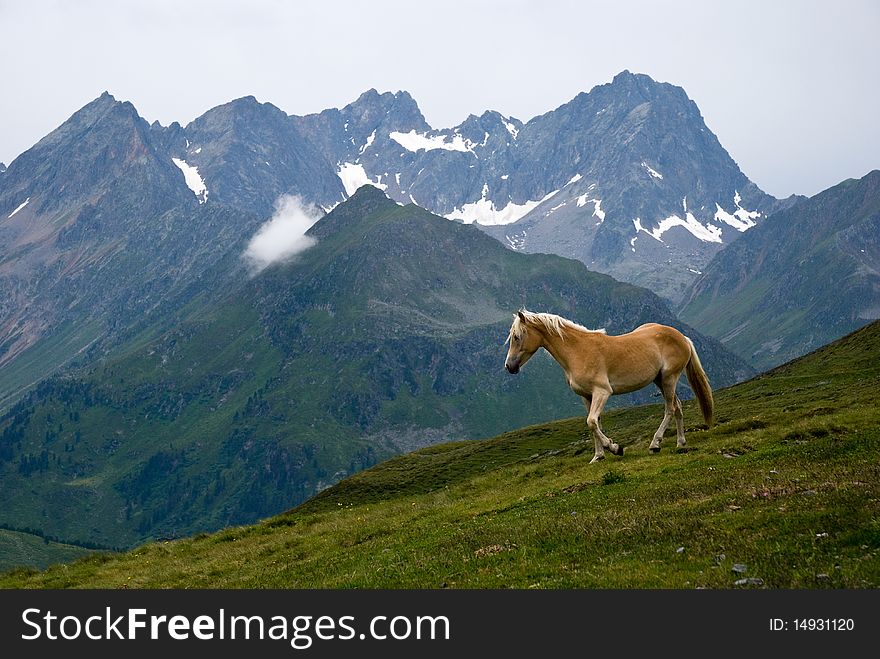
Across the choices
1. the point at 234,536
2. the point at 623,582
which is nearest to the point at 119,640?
the point at 623,582

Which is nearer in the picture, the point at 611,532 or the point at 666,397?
the point at 611,532

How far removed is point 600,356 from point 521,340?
10.4ft

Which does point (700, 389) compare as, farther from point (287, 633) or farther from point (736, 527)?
point (287, 633)

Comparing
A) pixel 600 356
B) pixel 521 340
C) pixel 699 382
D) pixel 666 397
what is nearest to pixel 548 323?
pixel 521 340

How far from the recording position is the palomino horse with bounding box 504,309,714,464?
97.6 feet

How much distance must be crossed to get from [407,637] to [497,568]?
15.2 feet

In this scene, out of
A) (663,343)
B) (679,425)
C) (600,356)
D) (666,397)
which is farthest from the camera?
(679,425)

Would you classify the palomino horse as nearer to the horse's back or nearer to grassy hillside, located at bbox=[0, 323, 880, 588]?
the horse's back

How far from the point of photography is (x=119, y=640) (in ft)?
48.9

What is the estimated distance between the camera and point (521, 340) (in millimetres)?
30656

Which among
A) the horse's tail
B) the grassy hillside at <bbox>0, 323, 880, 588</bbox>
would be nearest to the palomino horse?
the horse's tail

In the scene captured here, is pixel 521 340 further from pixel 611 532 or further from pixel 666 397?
pixel 611 532

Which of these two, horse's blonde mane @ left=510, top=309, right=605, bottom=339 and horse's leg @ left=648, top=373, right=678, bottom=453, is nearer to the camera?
horse's blonde mane @ left=510, top=309, right=605, bottom=339

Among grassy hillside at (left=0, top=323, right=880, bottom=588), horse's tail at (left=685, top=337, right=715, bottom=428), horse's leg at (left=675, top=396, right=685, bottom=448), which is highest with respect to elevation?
horse's tail at (left=685, top=337, right=715, bottom=428)
